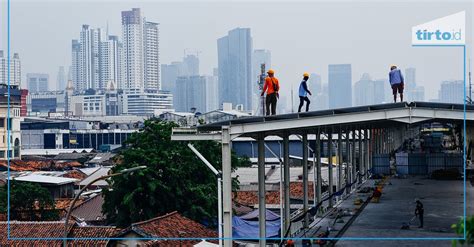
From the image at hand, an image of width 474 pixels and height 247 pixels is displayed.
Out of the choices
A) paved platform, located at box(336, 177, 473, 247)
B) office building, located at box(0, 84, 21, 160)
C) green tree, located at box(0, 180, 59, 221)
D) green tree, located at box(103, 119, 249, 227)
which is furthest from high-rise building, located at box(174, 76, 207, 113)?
paved platform, located at box(336, 177, 473, 247)

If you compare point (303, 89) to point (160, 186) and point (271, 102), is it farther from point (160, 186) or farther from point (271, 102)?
point (160, 186)

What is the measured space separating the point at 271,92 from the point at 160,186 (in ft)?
41.1

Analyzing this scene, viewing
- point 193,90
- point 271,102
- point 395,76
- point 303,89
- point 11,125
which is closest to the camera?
point 271,102

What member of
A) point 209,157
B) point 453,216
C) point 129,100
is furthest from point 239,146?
point 129,100

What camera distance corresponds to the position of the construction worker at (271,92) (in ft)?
49.4

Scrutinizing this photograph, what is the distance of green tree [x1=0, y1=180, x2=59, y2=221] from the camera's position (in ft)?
100.0

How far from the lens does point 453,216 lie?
19.5m

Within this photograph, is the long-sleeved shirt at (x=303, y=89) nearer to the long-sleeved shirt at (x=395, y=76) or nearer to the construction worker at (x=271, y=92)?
the construction worker at (x=271, y=92)

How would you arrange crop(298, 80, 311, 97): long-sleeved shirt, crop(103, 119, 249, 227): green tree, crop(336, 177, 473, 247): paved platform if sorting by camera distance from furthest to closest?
crop(103, 119, 249, 227): green tree
crop(336, 177, 473, 247): paved platform
crop(298, 80, 311, 97): long-sleeved shirt

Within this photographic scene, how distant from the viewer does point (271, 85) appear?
49.6ft

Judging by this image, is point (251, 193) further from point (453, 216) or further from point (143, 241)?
point (453, 216)

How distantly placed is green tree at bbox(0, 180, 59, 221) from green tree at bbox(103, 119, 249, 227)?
385cm

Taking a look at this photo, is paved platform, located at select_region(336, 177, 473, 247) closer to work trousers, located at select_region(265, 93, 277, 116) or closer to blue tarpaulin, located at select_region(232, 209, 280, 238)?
work trousers, located at select_region(265, 93, 277, 116)

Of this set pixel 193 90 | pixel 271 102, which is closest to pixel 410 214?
pixel 271 102
